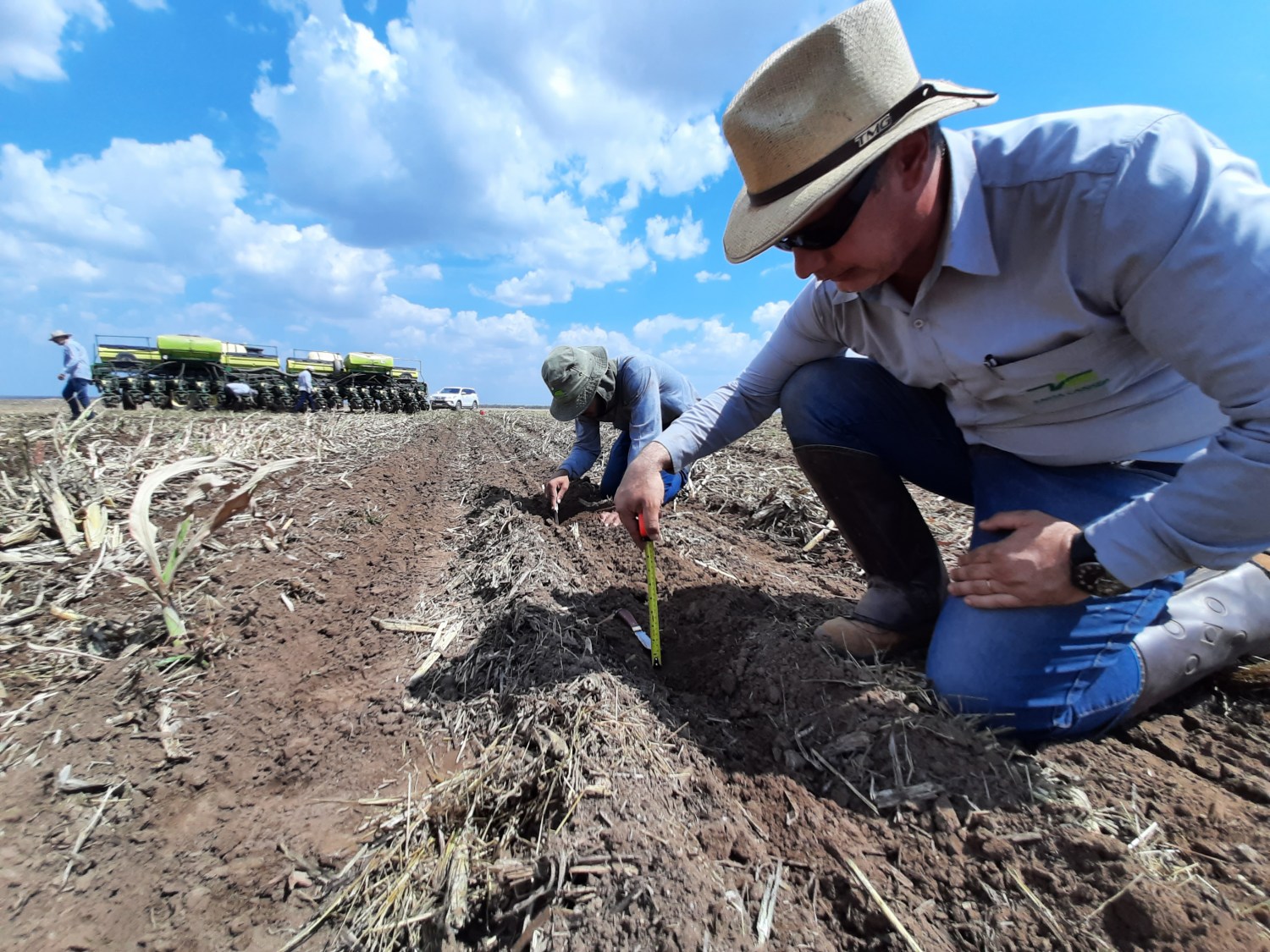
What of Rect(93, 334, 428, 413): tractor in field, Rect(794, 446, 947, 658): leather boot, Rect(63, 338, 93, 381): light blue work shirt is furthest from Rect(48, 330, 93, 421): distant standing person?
Rect(794, 446, 947, 658): leather boot

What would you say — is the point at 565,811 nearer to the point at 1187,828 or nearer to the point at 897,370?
the point at 1187,828

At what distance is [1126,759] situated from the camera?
4.75 ft

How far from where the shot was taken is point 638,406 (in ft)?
13.5

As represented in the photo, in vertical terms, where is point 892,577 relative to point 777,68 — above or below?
below

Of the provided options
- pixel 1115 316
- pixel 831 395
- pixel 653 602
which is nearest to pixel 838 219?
pixel 1115 316

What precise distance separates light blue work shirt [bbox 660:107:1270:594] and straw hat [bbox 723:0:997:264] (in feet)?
0.68

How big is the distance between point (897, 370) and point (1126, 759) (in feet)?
3.87

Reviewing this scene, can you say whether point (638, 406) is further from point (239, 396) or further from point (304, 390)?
point (304, 390)

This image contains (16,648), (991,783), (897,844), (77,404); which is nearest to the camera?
(897,844)

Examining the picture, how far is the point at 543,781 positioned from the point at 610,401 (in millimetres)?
3195

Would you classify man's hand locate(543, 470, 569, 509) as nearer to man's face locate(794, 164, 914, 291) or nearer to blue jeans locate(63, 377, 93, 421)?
man's face locate(794, 164, 914, 291)

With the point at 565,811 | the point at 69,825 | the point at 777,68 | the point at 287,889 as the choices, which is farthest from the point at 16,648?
the point at 777,68

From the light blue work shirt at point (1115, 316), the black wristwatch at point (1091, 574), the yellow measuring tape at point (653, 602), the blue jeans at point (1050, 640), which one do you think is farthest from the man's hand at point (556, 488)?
the black wristwatch at point (1091, 574)

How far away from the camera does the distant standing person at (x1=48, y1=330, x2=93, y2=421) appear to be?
11.6 m
